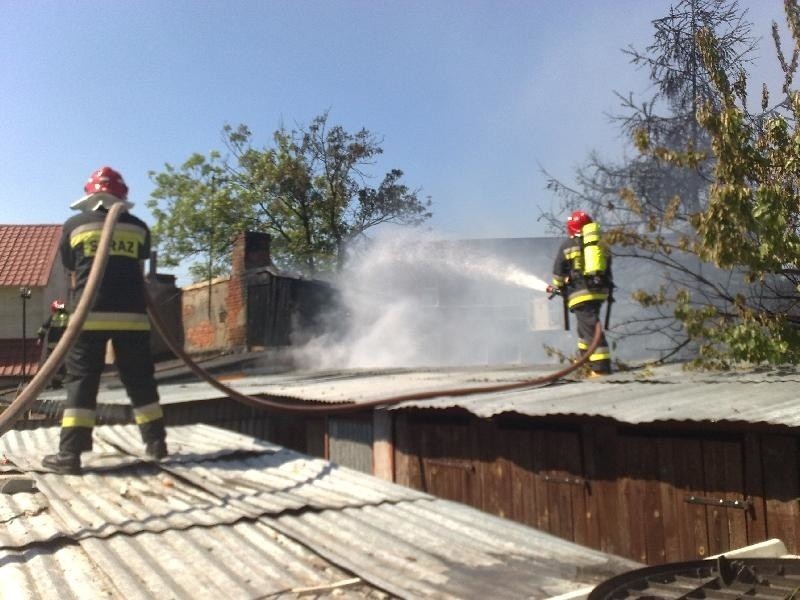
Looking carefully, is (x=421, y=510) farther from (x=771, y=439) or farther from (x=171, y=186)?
(x=171, y=186)

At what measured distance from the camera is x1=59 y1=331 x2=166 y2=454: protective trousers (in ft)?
15.8

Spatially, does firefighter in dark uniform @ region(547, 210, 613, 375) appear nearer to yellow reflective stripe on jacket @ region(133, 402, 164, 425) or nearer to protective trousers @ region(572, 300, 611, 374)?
protective trousers @ region(572, 300, 611, 374)

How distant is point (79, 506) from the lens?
13.8 ft

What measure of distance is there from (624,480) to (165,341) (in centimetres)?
352

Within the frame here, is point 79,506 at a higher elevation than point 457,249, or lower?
lower

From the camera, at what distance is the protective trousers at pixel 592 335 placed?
7734 mm

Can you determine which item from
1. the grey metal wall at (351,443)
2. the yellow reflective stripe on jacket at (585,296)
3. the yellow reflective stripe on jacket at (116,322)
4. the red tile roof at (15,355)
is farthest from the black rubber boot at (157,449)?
the red tile roof at (15,355)

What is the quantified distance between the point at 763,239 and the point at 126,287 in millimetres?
5179

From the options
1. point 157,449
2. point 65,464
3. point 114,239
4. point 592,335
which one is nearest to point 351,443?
point 592,335

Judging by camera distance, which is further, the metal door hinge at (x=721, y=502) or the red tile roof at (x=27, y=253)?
the red tile roof at (x=27, y=253)

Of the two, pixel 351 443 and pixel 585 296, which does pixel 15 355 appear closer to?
pixel 351 443

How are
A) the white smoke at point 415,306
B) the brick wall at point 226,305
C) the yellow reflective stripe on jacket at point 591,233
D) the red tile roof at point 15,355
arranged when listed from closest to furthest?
the yellow reflective stripe on jacket at point 591,233 < the brick wall at point 226,305 < the white smoke at point 415,306 < the red tile roof at point 15,355

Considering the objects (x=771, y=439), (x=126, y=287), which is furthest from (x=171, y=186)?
(x=771, y=439)

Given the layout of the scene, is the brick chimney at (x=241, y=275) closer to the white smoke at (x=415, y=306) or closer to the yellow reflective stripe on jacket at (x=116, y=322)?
the white smoke at (x=415, y=306)
